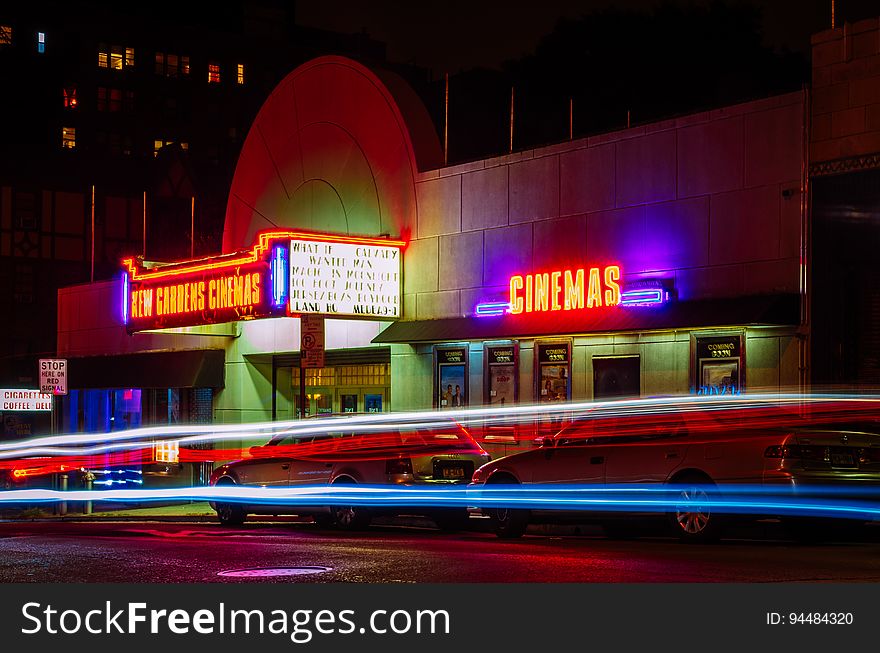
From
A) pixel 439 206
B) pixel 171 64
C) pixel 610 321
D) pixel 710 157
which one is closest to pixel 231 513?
pixel 610 321

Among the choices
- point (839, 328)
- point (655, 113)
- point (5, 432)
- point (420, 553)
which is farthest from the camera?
point (5, 432)

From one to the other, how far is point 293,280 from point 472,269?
11.8 feet

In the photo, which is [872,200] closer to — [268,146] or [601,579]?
[601,579]

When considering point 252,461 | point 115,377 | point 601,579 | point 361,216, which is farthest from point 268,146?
point 601,579

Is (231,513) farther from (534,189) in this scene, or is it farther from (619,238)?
(534,189)

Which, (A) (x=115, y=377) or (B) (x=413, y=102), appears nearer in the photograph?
(B) (x=413, y=102)

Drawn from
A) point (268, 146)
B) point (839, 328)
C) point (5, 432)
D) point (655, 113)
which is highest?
point (655, 113)

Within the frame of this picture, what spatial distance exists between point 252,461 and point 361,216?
895 cm

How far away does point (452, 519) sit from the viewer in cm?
1898

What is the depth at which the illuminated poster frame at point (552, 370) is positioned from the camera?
2392 centimetres

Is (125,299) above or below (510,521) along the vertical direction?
above

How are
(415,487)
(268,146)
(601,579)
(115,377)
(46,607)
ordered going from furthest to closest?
(115,377), (268,146), (415,487), (601,579), (46,607)

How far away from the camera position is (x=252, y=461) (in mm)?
21297

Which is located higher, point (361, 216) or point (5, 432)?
point (361, 216)
